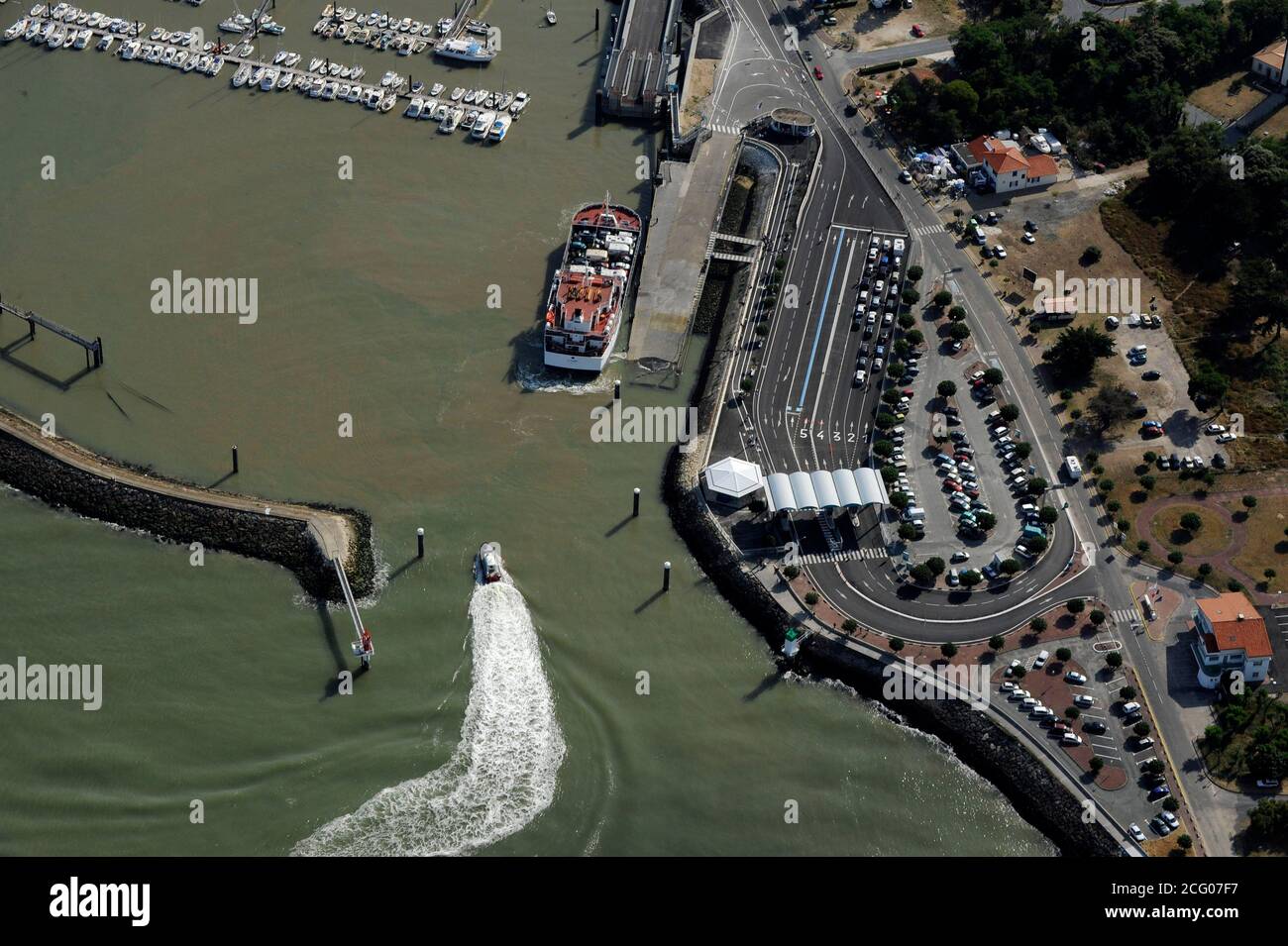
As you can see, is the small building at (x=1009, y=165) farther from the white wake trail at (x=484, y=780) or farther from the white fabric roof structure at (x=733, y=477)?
the white wake trail at (x=484, y=780)

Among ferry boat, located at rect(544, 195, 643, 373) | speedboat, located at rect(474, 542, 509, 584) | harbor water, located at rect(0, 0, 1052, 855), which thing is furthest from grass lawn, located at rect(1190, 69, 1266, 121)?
speedboat, located at rect(474, 542, 509, 584)

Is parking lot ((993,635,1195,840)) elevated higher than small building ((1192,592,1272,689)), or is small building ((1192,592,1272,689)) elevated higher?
small building ((1192,592,1272,689))

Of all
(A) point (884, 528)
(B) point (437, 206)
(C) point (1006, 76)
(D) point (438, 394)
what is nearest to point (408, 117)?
(B) point (437, 206)

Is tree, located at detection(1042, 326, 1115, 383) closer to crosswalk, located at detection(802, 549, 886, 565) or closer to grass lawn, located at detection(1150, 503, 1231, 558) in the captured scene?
grass lawn, located at detection(1150, 503, 1231, 558)

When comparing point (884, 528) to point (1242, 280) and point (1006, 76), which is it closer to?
point (1242, 280)

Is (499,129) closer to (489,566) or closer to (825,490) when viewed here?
(825,490)

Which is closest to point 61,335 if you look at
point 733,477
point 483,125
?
point 483,125
